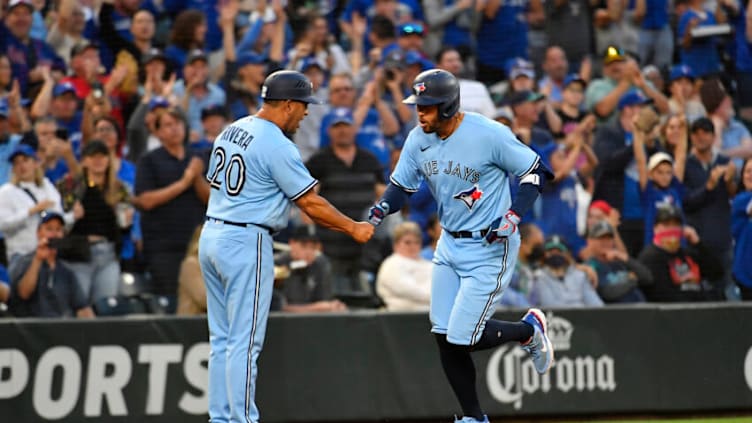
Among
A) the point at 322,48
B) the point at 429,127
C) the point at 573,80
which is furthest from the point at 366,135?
the point at 429,127

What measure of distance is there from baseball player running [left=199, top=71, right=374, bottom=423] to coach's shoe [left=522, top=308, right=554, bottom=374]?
1242mm

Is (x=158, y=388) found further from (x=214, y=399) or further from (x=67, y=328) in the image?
(x=214, y=399)

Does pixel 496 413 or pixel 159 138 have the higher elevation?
pixel 159 138

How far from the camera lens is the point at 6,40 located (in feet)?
36.0

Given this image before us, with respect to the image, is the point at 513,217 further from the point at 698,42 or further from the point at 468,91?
the point at 698,42

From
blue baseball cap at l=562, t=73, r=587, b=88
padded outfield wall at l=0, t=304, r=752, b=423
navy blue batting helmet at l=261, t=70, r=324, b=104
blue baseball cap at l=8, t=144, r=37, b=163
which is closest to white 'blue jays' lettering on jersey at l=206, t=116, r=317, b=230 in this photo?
navy blue batting helmet at l=261, t=70, r=324, b=104

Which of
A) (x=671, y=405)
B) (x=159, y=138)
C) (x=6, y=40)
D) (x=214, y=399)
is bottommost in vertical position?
(x=671, y=405)

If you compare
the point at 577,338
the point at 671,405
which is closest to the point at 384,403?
the point at 577,338

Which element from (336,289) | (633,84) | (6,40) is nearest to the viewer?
(336,289)

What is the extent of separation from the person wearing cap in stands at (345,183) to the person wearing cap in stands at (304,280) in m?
0.43

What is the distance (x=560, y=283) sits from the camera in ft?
31.3

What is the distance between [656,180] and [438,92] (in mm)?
4378

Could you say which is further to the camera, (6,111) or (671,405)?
(6,111)

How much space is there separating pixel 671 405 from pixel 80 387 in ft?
14.6
